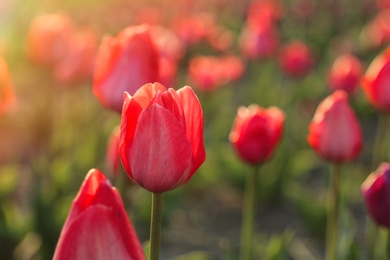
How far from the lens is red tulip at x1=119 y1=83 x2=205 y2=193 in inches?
45.8

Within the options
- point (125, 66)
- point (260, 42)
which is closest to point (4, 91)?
point (125, 66)

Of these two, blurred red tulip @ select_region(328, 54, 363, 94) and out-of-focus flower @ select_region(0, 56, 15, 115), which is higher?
out-of-focus flower @ select_region(0, 56, 15, 115)

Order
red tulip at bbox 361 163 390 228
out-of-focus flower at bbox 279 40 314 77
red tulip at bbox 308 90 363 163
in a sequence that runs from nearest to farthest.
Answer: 1. red tulip at bbox 361 163 390 228
2. red tulip at bbox 308 90 363 163
3. out-of-focus flower at bbox 279 40 314 77

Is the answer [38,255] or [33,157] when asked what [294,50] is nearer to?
[33,157]

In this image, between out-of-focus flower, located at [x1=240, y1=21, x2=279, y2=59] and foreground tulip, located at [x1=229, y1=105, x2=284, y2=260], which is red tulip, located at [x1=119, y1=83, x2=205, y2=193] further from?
out-of-focus flower, located at [x1=240, y1=21, x2=279, y2=59]

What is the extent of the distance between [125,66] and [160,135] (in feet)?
2.78

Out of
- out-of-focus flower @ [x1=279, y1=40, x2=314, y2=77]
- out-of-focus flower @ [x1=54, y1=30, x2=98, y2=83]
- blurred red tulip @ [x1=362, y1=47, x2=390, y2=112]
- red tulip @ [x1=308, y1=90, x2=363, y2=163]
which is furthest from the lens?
out-of-focus flower @ [x1=279, y1=40, x2=314, y2=77]

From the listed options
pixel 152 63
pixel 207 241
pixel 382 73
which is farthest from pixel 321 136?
pixel 207 241

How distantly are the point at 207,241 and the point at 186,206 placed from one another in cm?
43

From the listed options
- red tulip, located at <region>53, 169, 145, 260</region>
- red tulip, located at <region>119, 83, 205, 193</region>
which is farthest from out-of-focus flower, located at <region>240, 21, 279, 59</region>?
red tulip, located at <region>53, 169, 145, 260</region>

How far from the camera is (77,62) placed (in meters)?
3.43

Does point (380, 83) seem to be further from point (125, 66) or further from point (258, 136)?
point (125, 66)

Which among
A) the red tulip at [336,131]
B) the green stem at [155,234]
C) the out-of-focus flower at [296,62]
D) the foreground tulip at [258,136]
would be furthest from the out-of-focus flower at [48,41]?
the green stem at [155,234]

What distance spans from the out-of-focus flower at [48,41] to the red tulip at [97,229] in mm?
2671
